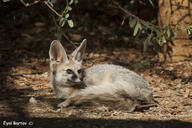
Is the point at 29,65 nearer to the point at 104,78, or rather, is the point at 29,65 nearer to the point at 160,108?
the point at 104,78

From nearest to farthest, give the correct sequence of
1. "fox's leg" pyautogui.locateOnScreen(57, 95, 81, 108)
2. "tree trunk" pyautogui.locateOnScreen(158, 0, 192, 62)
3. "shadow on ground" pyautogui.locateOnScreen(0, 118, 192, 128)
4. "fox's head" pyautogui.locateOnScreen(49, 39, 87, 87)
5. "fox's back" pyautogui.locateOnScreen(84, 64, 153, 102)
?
"shadow on ground" pyautogui.locateOnScreen(0, 118, 192, 128) → "fox's leg" pyautogui.locateOnScreen(57, 95, 81, 108) → "fox's back" pyautogui.locateOnScreen(84, 64, 153, 102) → "fox's head" pyautogui.locateOnScreen(49, 39, 87, 87) → "tree trunk" pyautogui.locateOnScreen(158, 0, 192, 62)

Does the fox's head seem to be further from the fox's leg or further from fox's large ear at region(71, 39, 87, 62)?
the fox's leg

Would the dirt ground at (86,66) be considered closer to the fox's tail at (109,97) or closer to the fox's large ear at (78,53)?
the fox's tail at (109,97)

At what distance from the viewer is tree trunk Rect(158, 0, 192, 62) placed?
6.14 m

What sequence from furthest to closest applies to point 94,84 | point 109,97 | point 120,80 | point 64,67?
point 94,84
point 64,67
point 120,80
point 109,97

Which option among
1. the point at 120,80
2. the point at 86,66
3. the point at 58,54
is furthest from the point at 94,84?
the point at 86,66

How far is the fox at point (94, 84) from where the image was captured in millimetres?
3965

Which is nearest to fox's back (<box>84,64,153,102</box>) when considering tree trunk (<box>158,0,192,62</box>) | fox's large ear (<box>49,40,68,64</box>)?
fox's large ear (<box>49,40,68,64</box>)

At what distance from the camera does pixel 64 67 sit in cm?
446

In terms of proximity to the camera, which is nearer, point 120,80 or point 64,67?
point 120,80

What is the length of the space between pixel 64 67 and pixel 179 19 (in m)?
2.67

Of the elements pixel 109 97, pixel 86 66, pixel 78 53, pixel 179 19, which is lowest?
pixel 109 97

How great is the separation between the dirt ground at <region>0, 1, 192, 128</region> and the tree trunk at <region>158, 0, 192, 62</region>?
0.56 ft

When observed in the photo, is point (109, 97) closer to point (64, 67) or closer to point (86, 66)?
point (64, 67)
